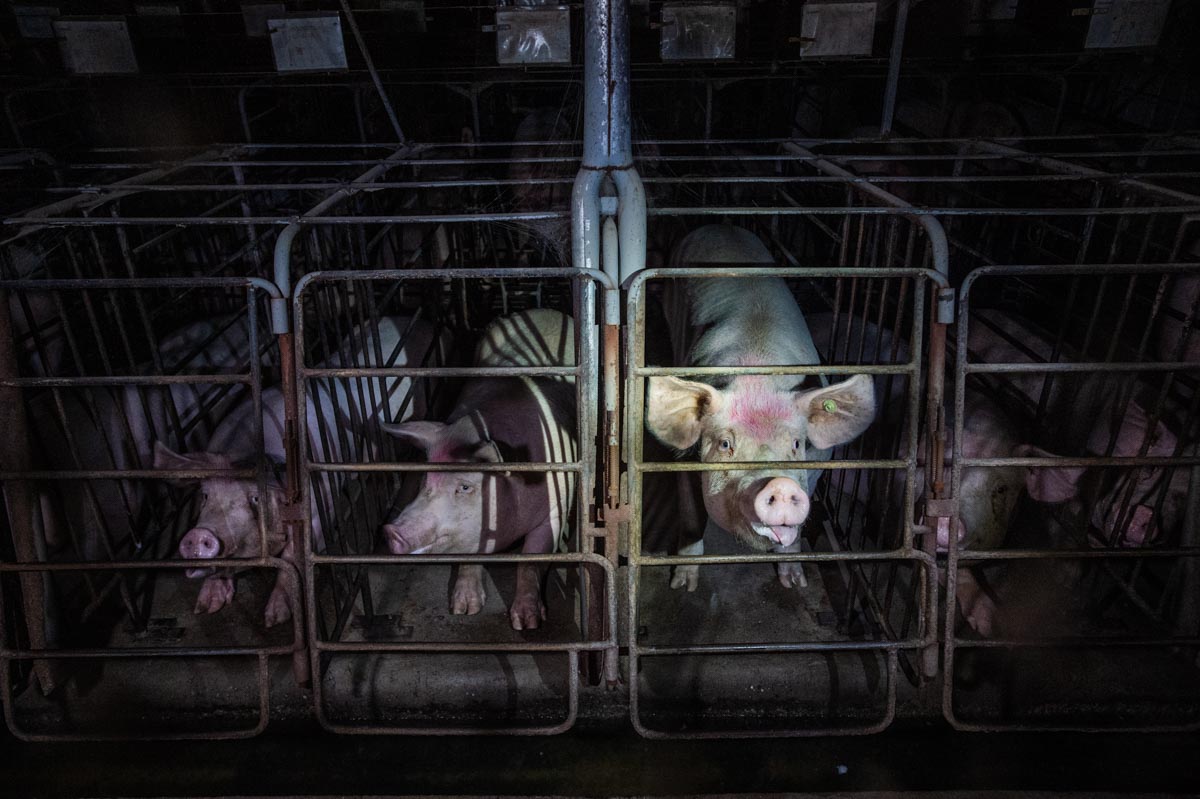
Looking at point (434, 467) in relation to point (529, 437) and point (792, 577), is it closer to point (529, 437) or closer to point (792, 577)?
point (529, 437)

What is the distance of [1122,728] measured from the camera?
3.06m

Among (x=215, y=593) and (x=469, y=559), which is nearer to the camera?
(x=469, y=559)

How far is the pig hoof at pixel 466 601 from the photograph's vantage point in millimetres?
3795

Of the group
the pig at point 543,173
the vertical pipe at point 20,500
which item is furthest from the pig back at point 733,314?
the vertical pipe at point 20,500

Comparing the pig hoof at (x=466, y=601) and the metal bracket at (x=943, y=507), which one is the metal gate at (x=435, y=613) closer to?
the pig hoof at (x=466, y=601)

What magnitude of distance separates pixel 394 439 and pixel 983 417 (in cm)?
301

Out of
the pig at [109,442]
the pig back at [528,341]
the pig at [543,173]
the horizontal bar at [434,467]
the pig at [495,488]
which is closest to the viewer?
the horizontal bar at [434,467]

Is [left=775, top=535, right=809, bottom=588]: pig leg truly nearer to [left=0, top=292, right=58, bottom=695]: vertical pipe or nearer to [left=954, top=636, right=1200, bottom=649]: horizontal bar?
[left=954, top=636, right=1200, bottom=649]: horizontal bar

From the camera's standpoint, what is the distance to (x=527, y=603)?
370cm

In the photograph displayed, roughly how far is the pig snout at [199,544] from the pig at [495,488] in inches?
30.8

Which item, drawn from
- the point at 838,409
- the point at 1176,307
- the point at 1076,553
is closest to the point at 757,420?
the point at 838,409

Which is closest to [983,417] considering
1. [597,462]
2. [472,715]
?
[597,462]

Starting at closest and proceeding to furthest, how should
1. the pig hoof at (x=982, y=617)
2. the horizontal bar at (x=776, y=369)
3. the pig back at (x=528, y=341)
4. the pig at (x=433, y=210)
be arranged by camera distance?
the horizontal bar at (x=776, y=369) < the pig hoof at (x=982, y=617) < the pig back at (x=528, y=341) < the pig at (x=433, y=210)

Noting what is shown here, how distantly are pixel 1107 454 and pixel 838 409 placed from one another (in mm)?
1191
